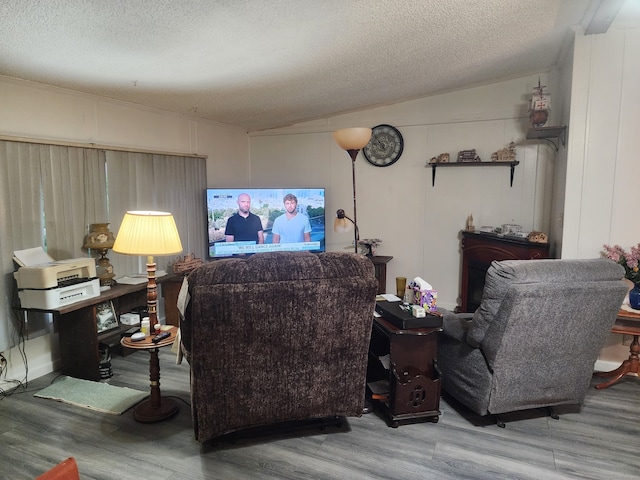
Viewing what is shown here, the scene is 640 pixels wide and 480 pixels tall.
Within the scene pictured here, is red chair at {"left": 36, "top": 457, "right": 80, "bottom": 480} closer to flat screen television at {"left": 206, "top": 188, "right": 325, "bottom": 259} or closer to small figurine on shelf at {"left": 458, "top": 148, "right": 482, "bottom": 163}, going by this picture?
flat screen television at {"left": 206, "top": 188, "right": 325, "bottom": 259}

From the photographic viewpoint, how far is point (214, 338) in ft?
6.56

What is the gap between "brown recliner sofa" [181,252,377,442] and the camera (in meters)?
1.97

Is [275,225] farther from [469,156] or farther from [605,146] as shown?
[605,146]

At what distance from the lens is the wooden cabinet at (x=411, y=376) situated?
2439mm

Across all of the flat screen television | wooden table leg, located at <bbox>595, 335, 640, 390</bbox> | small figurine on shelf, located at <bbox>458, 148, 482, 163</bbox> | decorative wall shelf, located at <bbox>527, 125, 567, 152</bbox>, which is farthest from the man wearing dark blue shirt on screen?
wooden table leg, located at <bbox>595, 335, 640, 390</bbox>

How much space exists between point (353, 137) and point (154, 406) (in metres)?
2.34

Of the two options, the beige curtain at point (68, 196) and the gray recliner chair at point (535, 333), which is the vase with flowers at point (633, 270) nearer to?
the gray recliner chair at point (535, 333)

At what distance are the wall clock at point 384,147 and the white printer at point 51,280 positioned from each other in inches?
128

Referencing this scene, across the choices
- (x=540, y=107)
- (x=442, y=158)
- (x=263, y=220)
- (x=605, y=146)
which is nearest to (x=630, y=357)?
(x=605, y=146)

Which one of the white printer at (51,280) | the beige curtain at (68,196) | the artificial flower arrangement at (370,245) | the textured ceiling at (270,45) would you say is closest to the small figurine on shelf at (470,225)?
the artificial flower arrangement at (370,245)

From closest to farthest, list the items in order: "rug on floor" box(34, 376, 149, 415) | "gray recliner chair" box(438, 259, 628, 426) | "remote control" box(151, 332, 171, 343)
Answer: "gray recliner chair" box(438, 259, 628, 426)
"remote control" box(151, 332, 171, 343)
"rug on floor" box(34, 376, 149, 415)

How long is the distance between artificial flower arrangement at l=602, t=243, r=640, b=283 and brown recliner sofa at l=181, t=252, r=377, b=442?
2.06 metres

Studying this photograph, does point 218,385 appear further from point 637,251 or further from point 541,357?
point 637,251

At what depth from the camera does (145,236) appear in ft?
7.84
